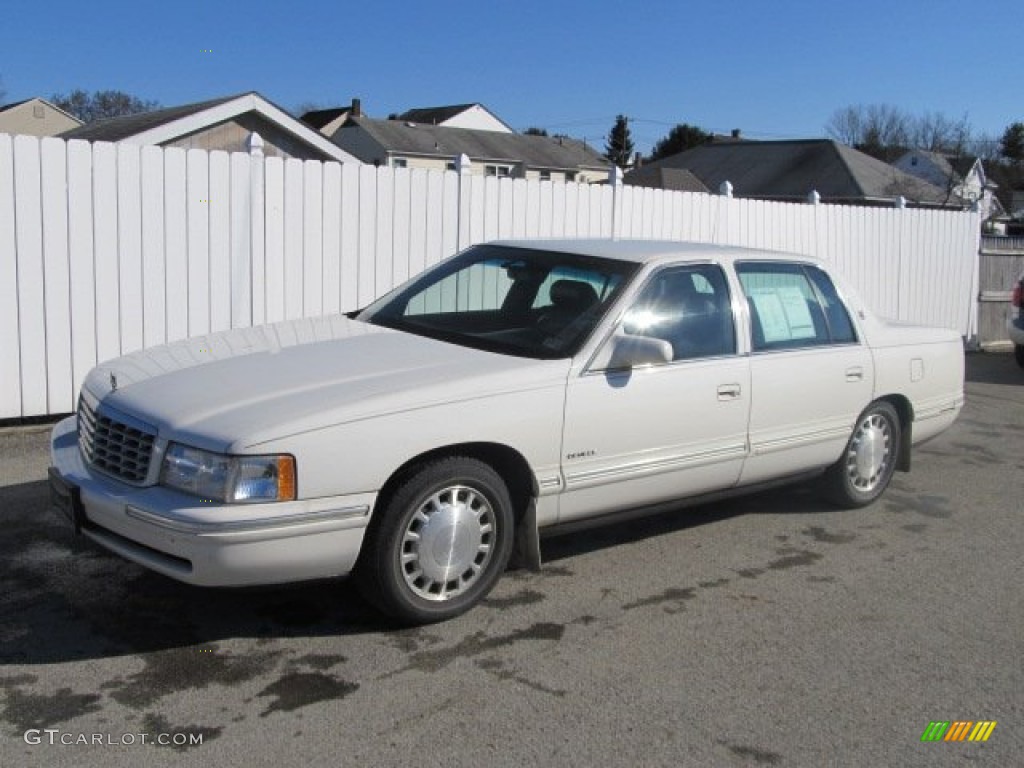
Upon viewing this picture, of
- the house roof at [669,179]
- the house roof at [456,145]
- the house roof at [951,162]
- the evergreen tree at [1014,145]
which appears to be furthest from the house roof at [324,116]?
the evergreen tree at [1014,145]

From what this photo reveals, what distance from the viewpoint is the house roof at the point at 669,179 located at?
54.5 metres

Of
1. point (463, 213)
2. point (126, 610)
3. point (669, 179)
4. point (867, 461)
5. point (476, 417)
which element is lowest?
point (126, 610)

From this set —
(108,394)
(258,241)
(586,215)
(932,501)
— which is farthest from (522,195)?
(108,394)

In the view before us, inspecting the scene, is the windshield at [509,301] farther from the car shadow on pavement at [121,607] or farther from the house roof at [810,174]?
the house roof at [810,174]

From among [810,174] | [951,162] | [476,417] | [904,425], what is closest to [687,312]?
[476,417]

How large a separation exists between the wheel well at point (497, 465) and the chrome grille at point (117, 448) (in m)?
0.91

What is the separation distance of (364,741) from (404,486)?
1.07 metres

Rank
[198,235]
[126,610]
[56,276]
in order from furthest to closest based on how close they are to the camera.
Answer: [198,235] → [56,276] → [126,610]

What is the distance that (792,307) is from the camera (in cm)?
615

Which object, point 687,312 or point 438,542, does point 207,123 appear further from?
point 438,542

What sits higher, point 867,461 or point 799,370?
point 799,370

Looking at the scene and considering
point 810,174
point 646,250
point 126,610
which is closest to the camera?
point 126,610

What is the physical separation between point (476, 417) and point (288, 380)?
77 cm

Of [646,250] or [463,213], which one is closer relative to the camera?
[646,250]
